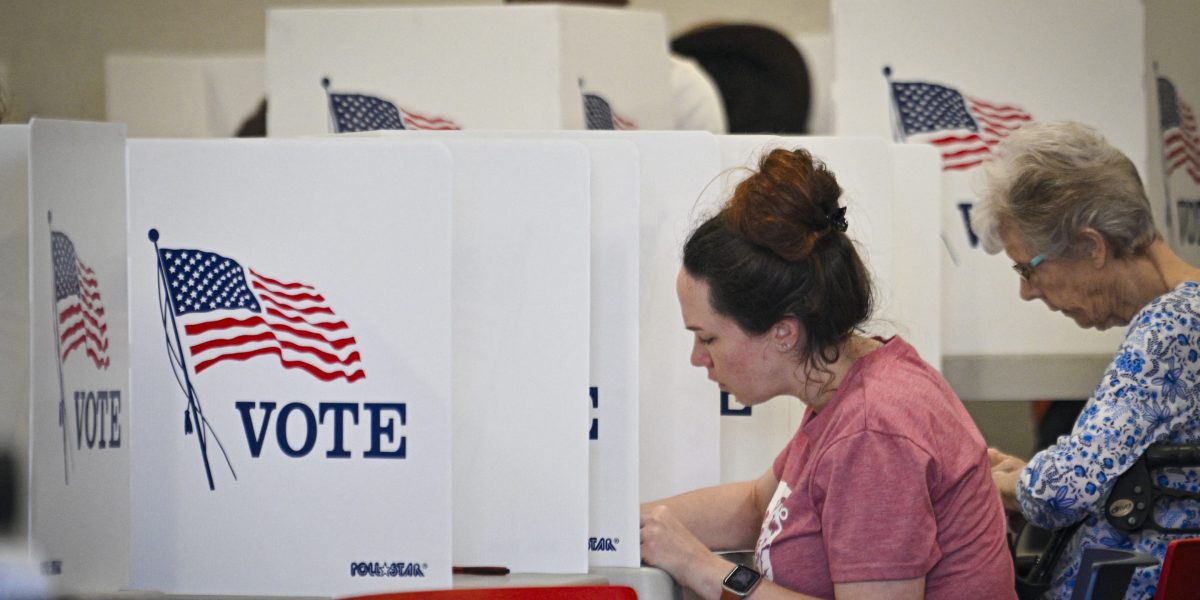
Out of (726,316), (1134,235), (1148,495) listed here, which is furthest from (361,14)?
(1148,495)

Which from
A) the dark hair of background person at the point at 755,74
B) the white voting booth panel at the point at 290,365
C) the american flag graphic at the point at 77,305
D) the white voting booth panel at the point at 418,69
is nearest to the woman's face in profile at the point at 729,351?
the white voting booth panel at the point at 290,365

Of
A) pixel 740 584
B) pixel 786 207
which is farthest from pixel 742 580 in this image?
pixel 786 207

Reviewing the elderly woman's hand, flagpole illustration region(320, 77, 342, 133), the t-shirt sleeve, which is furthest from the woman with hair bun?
flagpole illustration region(320, 77, 342, 133)

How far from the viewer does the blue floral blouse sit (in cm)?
183

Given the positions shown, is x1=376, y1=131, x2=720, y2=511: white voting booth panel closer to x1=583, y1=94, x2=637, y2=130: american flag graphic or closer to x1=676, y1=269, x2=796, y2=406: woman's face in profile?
x1=676, y1=269, x2=796, y2=406: woman's face in profile

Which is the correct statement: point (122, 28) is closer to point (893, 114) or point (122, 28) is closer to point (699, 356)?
point (893, 114)

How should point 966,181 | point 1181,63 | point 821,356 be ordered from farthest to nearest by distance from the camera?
1. point 1181,63
2. point 966,181
3. point 821,356

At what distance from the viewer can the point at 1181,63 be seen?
305 cm

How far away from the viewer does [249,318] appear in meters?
1.46

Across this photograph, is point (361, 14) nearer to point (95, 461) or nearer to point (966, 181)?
point (966, 181)

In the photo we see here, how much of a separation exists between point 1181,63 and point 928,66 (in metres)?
0.77

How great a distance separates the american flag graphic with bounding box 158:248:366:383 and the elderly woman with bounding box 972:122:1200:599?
1045 mm

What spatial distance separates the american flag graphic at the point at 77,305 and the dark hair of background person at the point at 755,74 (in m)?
2.76

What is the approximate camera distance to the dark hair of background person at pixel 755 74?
3.93 m
